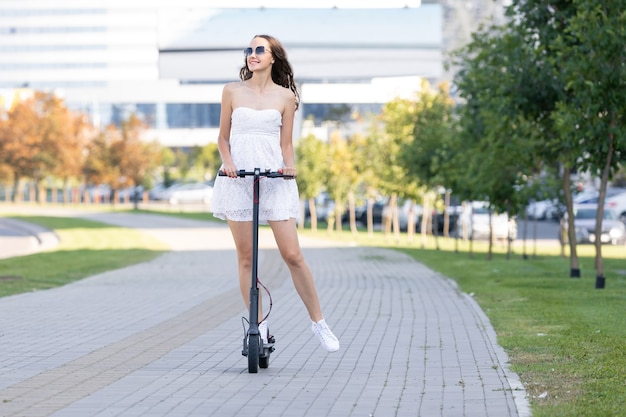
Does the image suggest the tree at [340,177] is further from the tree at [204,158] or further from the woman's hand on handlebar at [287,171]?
the tree at [204,158]

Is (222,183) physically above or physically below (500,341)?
above

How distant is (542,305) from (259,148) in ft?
21.5

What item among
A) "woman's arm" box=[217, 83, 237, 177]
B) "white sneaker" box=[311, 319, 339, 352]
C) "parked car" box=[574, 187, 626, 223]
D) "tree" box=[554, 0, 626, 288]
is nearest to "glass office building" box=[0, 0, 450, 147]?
"parked car" box=[574, 187, 626, 223]

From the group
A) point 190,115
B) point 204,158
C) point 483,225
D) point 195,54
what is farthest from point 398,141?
point 190,115

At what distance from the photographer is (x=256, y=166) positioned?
841 cm

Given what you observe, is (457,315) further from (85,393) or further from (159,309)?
(85,393)

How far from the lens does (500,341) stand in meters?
10.5

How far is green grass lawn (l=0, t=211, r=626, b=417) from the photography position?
7.71 metres

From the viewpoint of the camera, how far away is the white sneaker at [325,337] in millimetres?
8625

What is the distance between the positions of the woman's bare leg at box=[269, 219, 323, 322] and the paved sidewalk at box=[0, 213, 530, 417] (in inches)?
17.7

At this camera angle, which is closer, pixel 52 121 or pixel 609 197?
pixel 609 197

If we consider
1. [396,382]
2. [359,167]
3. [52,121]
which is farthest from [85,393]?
[52,121]

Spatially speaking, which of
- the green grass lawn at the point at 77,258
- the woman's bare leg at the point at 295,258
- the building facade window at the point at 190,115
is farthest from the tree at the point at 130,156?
the woman's bare leg at the point at 295,258

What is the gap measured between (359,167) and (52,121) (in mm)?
33154
